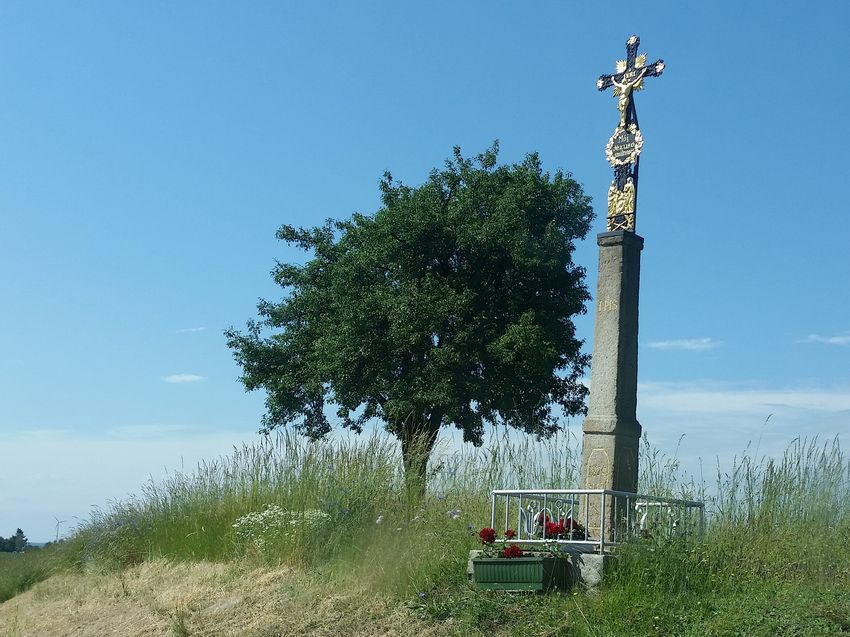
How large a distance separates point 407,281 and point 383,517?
1083 cm

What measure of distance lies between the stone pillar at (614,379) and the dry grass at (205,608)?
10.8ft

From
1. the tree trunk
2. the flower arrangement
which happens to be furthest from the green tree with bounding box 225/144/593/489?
the flower arrangement

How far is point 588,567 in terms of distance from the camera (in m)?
9.27

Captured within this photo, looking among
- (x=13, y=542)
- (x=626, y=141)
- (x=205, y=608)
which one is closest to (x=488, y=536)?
(x=205, y=608)

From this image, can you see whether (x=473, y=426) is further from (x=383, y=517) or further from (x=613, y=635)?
(x=613, y=635)

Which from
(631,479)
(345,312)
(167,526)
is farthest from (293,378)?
(631,479)

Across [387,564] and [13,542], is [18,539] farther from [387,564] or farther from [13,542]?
[387,564]

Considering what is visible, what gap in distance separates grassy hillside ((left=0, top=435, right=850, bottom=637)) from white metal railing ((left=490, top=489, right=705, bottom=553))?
338 millimetres

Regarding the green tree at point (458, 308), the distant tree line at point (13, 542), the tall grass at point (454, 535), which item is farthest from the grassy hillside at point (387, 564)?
the distant tree line at point (13, 542)

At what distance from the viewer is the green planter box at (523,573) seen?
9078mm

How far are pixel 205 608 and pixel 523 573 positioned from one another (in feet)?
12.8

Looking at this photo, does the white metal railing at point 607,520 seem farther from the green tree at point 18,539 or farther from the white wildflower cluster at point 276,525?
the green tree at point 18,539

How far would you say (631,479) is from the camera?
38.7 ft

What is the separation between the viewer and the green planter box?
9.08 m
